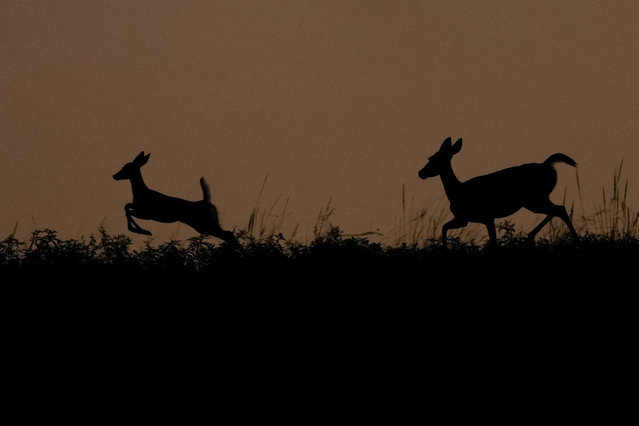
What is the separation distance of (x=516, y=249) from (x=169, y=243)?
338 cm

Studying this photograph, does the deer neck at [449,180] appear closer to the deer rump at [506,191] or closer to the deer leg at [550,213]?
the deer rump at [506,191]

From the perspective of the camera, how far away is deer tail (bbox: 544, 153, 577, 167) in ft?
36.9

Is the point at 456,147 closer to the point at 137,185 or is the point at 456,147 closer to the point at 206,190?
the point at 206,190

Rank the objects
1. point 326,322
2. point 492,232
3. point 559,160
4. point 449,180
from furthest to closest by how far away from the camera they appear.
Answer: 1. point 559,160
2. point 449,180
3. point 492,232
4. point 326,322

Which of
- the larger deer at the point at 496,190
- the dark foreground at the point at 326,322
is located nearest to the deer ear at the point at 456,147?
the larger deer at the point at 496,190

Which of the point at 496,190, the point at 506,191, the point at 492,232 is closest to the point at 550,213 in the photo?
the point at 506,191

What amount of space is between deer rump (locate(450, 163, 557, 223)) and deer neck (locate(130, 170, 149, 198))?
13.5ft

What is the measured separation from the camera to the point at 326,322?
7496mm

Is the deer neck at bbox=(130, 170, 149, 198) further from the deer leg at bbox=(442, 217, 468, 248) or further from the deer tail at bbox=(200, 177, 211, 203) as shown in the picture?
the deer leg at bbox=(442, 217, 468, 248)

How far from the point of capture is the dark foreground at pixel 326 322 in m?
6.91

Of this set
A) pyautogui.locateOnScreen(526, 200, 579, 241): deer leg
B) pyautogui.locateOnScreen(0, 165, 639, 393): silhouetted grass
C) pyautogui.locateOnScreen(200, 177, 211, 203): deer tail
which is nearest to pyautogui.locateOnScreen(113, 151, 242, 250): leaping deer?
pyautogui.locateOnScreen(200, 177, 211, 203): deer tail

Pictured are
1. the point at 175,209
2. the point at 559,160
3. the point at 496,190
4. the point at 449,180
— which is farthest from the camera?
the point at 175,209

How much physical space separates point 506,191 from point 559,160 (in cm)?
96

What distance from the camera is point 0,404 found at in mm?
6805
